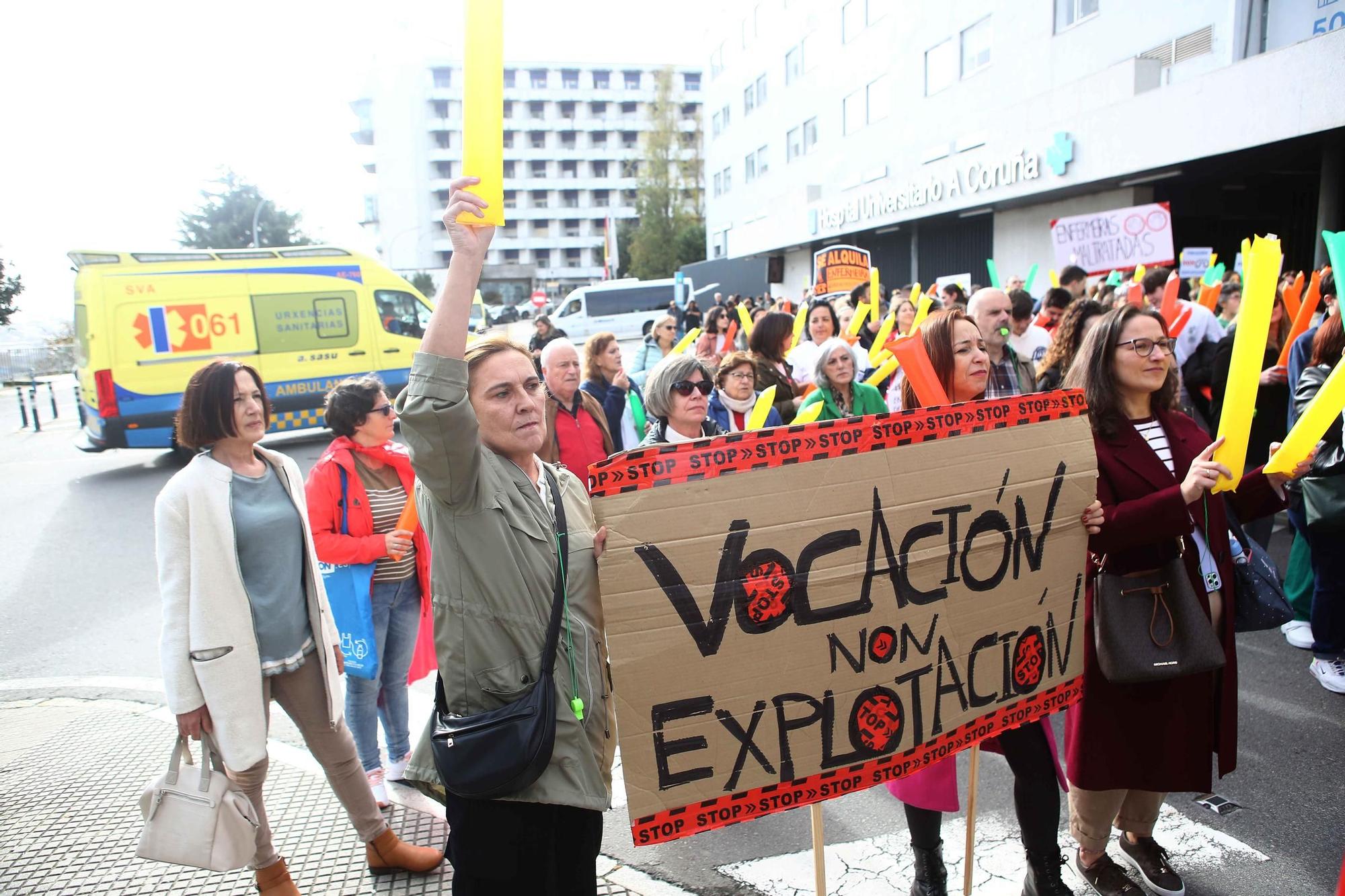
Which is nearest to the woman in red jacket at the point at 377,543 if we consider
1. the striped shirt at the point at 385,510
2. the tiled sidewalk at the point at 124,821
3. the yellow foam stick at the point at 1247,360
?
the striped shirt at the point at 385,510

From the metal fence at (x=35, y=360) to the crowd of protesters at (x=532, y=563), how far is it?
38.1 m

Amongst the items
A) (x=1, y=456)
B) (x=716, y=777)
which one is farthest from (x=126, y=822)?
(x=1, y=456)

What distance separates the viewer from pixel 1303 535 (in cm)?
475

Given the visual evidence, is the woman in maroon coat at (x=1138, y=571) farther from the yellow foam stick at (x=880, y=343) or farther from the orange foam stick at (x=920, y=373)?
the yellow foam stick at (x=880, y=343)

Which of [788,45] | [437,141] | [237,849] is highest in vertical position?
[437,141]

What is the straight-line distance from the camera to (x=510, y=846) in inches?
78.4

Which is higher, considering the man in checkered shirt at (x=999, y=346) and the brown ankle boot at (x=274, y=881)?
the man in checkered shirt at (x=999, y=346)

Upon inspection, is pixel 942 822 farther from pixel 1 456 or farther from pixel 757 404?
pixel 1 456

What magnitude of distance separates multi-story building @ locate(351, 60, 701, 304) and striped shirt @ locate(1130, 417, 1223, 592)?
77.1m

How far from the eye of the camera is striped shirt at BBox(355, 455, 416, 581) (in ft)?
11.9

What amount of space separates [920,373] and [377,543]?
2.22 m

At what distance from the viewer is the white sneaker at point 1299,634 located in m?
4.88

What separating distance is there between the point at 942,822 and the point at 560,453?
2.64 meters

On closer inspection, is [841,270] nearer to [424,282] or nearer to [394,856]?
[394,856]
